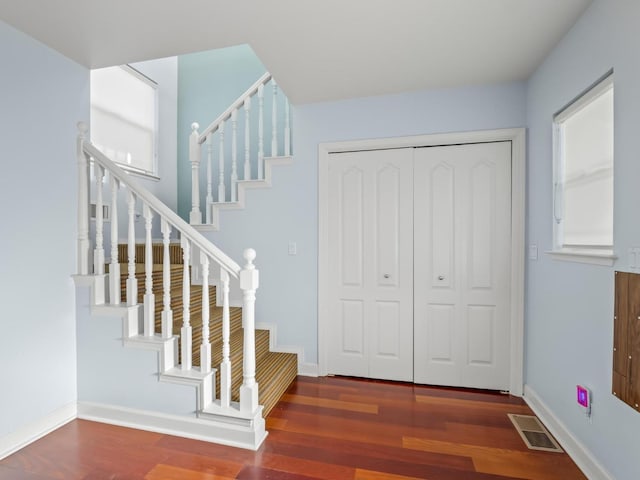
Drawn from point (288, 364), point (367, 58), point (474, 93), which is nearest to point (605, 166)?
point (474, 93)

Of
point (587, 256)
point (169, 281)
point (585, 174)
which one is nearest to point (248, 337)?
point (169, 281)

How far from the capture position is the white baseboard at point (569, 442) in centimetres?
159

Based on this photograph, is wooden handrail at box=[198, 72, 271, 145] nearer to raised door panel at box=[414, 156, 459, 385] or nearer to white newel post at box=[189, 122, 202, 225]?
white newel post at box=[189, 122, 202, 225]

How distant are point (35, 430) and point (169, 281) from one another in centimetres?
122

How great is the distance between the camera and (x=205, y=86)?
4.11m

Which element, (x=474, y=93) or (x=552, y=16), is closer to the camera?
(x=552, y=16)

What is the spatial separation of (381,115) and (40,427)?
3.35 meters

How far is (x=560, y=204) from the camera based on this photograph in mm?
2066

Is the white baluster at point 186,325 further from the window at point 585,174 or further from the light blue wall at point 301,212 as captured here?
the window at point 585,174

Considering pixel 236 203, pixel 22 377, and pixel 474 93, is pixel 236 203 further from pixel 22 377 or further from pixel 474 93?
pixel 474 93

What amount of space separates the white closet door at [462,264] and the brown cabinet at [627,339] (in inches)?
44.2

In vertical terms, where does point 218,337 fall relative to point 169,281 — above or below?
below

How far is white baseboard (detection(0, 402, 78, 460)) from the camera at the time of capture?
182 centimetres

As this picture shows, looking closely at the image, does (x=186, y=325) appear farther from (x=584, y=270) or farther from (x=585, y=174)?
(x=585, y=174)
